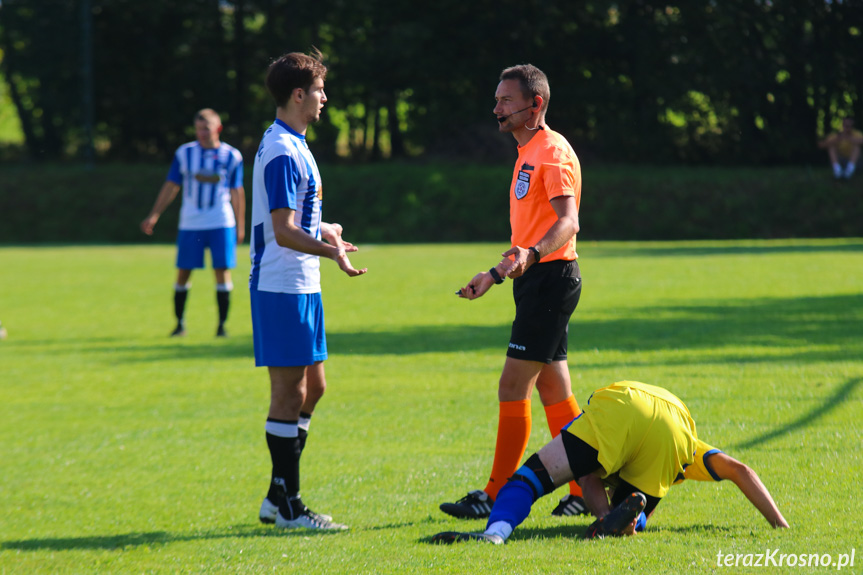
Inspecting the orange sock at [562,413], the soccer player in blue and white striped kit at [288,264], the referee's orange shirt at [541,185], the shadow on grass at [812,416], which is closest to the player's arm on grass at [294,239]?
the soccer player in blue and white striped kit at [288,264]

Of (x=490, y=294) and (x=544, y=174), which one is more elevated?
(x=544, y=174)

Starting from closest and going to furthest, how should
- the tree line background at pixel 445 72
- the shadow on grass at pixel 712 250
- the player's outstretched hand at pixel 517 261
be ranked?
1. the player's outstretched hand at pixel 517 261
2. the shadow on grass at pixel 712 250
3. the tree line background at pixel 445 72

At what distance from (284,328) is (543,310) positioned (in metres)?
1.20

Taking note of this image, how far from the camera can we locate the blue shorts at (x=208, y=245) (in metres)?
11.6

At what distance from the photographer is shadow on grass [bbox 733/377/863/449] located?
6.18 metres

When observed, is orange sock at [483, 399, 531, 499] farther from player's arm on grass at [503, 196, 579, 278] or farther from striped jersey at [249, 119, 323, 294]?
striped jersey at [249, 119, 323, 294]

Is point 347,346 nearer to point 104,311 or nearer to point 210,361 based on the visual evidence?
point 210,361

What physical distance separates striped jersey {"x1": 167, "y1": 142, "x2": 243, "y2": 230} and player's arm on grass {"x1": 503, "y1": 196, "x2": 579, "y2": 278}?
24.3 feet

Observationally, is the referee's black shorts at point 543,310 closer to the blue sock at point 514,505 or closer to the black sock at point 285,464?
the blue sock at point 514,505

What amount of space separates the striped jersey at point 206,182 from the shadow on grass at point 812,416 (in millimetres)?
6739

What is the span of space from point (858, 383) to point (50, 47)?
1470 inches

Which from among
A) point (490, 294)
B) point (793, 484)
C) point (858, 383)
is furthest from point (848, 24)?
point (793, 484)

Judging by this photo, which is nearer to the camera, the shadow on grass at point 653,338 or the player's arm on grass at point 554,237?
the player's arm on grass at point 554,237

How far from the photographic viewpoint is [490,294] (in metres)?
15.6
